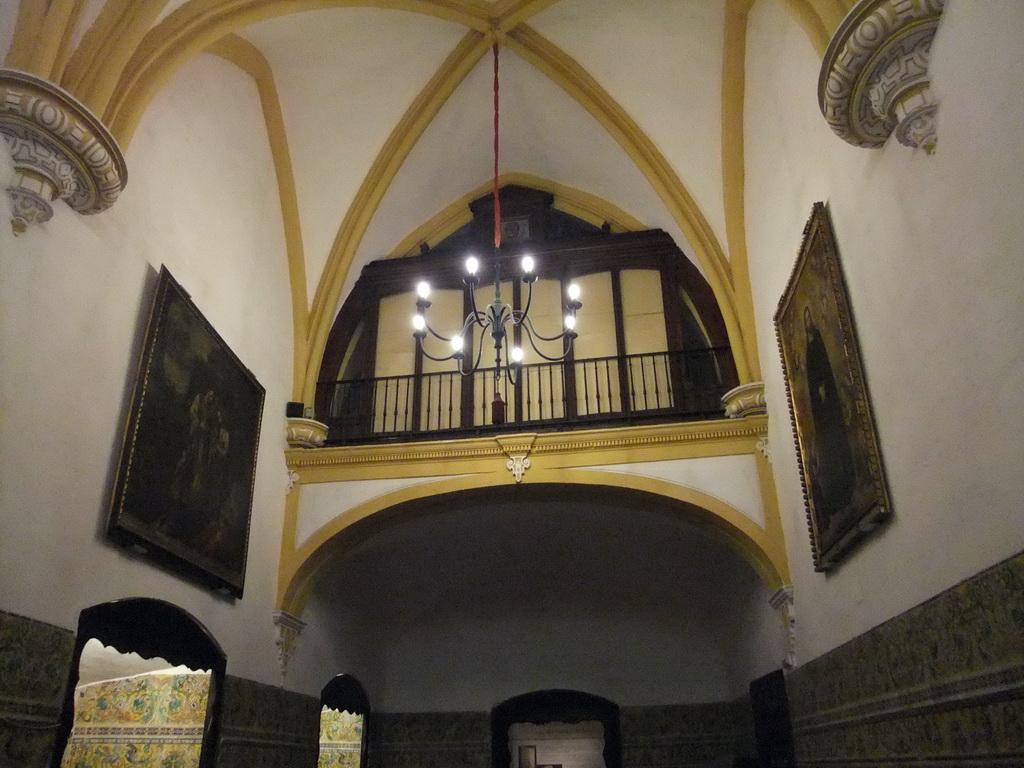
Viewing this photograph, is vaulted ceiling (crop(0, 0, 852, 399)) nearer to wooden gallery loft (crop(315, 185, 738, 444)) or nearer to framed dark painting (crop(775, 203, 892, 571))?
wooden gallery loft (crop(315, 185, 738, 444))

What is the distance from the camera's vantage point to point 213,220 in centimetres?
676

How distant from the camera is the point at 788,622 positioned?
21.4ft

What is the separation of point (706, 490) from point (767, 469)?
55 centimetres

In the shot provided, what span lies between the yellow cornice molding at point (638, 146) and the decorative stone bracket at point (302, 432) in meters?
4.13

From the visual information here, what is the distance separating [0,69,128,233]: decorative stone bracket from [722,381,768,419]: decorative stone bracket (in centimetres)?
525

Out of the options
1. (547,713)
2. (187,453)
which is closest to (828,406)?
(187,453)

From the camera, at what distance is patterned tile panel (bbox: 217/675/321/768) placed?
612 centimetres

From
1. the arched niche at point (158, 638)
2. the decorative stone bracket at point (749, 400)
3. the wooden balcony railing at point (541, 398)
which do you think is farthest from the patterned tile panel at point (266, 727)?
the decorative stone bracket at point (749, 400)

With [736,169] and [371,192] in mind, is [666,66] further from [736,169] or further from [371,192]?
[371,192]

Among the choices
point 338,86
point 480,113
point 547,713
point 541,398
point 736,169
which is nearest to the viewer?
point 736,169

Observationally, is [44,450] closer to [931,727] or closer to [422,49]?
[931,727]

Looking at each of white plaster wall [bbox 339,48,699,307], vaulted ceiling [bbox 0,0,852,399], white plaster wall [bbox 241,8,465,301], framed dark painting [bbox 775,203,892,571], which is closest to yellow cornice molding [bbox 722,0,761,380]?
vaulted ceiling [bbox 0,0,852,399]

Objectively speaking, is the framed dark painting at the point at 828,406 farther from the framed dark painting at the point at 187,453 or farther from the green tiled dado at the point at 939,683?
the framed dark painting at the point at 187,453

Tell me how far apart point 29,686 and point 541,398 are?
503cm
